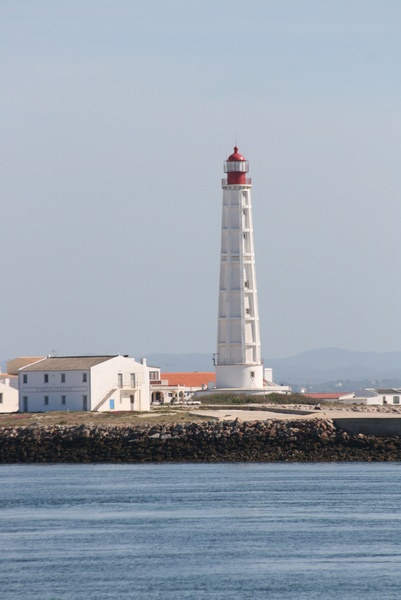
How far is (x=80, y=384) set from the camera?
2921 inches

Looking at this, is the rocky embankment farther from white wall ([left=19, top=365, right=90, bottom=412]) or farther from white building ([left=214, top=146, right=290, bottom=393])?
white building ([left=214, top=146, right=290, bottom=393])

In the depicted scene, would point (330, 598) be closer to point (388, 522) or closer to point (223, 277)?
point (388, 522)

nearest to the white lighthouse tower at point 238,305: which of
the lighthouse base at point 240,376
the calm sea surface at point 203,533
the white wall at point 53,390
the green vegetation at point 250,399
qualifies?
the lighthouse base at point 240,376

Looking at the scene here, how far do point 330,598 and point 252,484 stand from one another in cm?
1946

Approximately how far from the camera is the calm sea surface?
2934cm

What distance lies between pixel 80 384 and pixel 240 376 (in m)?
13.3

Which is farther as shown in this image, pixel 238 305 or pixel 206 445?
pixel 238 305

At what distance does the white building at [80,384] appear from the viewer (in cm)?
7419

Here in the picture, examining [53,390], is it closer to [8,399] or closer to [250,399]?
[8,399]

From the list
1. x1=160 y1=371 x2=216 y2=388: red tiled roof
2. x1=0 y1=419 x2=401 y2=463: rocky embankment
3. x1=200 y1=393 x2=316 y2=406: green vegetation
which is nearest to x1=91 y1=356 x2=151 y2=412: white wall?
x1=200 y1=393 x2=316 y2=406: green vegetation

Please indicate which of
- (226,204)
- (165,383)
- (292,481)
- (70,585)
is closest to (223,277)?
(226,204)

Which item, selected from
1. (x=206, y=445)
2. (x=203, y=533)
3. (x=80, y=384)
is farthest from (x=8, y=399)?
(x=203, y=533)

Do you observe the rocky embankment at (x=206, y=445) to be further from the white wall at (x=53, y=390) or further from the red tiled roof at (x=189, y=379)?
the red tiled roof at (x=189, y=379)

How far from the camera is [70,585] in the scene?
96.7 ft
